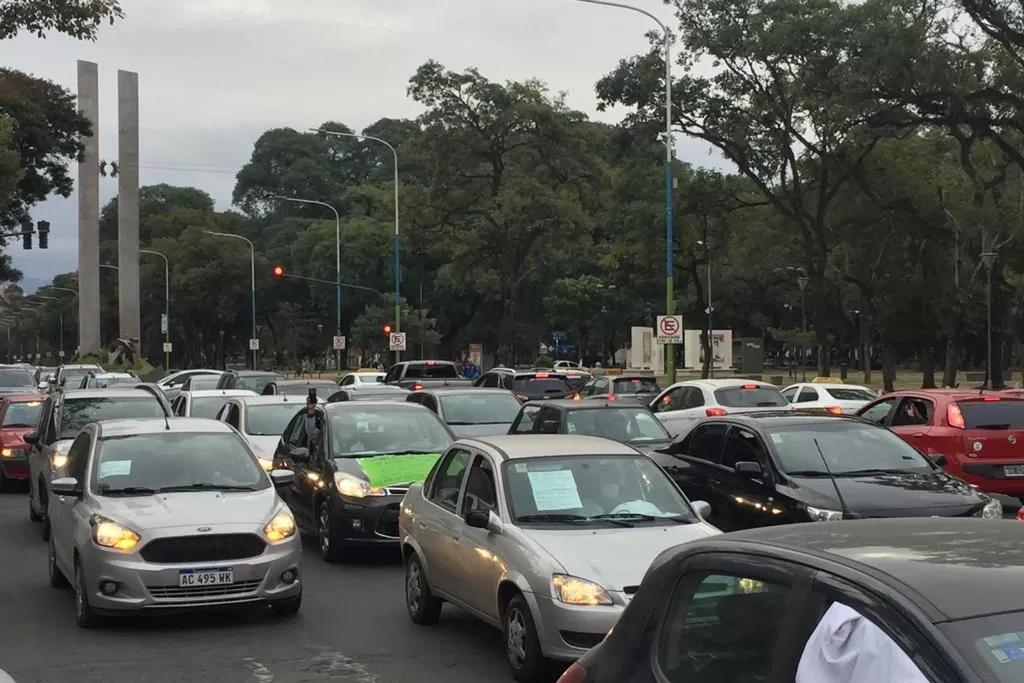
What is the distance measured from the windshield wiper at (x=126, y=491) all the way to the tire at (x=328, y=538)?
2583 mm

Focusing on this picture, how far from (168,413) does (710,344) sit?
4056 centimetres

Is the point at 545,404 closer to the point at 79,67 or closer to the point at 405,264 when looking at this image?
the point at 79,67

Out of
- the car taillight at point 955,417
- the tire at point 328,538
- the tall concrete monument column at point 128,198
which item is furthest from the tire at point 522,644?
the tall concrete monument column at point 128,198

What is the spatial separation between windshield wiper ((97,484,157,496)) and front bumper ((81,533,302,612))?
73 cm

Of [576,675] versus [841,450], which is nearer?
[576,675]

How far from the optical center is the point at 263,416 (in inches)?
659

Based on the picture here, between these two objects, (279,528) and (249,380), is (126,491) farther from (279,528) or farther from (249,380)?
(249,380)

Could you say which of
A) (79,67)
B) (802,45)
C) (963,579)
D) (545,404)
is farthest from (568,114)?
(963,579)

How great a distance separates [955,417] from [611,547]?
29.4ft

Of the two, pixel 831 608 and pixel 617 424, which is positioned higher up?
pixel 831 608

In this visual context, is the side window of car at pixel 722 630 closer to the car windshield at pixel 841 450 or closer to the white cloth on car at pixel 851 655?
the white cloth on car at pixel 851 655

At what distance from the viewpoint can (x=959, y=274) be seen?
5138 cm

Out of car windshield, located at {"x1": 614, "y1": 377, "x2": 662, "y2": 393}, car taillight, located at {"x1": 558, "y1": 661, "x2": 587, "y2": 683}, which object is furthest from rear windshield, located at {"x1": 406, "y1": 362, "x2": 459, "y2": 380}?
→ car taillight, located at {"x1": 558, "y1": 661, "x2": 587, "y2": 683}

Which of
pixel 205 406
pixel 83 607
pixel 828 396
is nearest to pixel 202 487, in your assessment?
pixel 83 607
